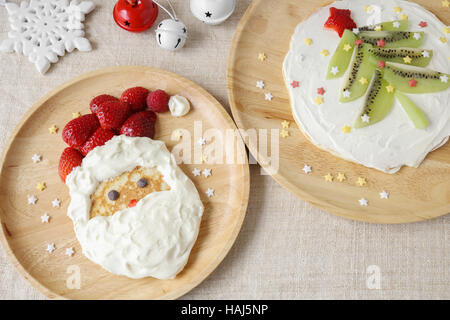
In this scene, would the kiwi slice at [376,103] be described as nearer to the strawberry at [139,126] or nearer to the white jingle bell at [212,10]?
the white jingle bell at [212,10]

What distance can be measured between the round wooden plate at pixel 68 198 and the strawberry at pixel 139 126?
0.05m

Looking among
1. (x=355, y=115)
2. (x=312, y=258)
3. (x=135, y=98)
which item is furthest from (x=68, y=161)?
(x=355, y=115)

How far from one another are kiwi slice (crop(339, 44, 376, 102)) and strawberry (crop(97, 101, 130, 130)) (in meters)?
0.89

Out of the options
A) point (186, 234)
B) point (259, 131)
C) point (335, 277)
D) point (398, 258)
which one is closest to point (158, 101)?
point (259, 131)

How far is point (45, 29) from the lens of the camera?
2010 millimetres

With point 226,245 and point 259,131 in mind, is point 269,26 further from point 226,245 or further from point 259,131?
point 226,245

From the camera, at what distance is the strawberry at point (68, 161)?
5.67 ft

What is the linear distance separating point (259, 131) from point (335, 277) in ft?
2.16

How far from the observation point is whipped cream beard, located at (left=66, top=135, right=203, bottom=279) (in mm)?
1616

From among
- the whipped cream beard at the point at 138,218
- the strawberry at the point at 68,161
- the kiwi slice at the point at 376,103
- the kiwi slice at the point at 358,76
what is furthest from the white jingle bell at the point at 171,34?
the kiwi slice at the point at 376,103

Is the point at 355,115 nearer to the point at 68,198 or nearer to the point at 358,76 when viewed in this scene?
the point at 358,76

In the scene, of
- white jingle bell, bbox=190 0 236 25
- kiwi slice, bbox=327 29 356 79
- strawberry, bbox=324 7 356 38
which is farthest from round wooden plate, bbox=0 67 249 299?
strawberry, bbox=324 7 356 38

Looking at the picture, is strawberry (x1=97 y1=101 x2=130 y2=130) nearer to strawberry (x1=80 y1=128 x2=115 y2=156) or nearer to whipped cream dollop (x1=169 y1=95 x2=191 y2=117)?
strawberry (x1=80 y1=128 x2=115 y2=156)

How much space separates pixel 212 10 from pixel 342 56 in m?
0.58
